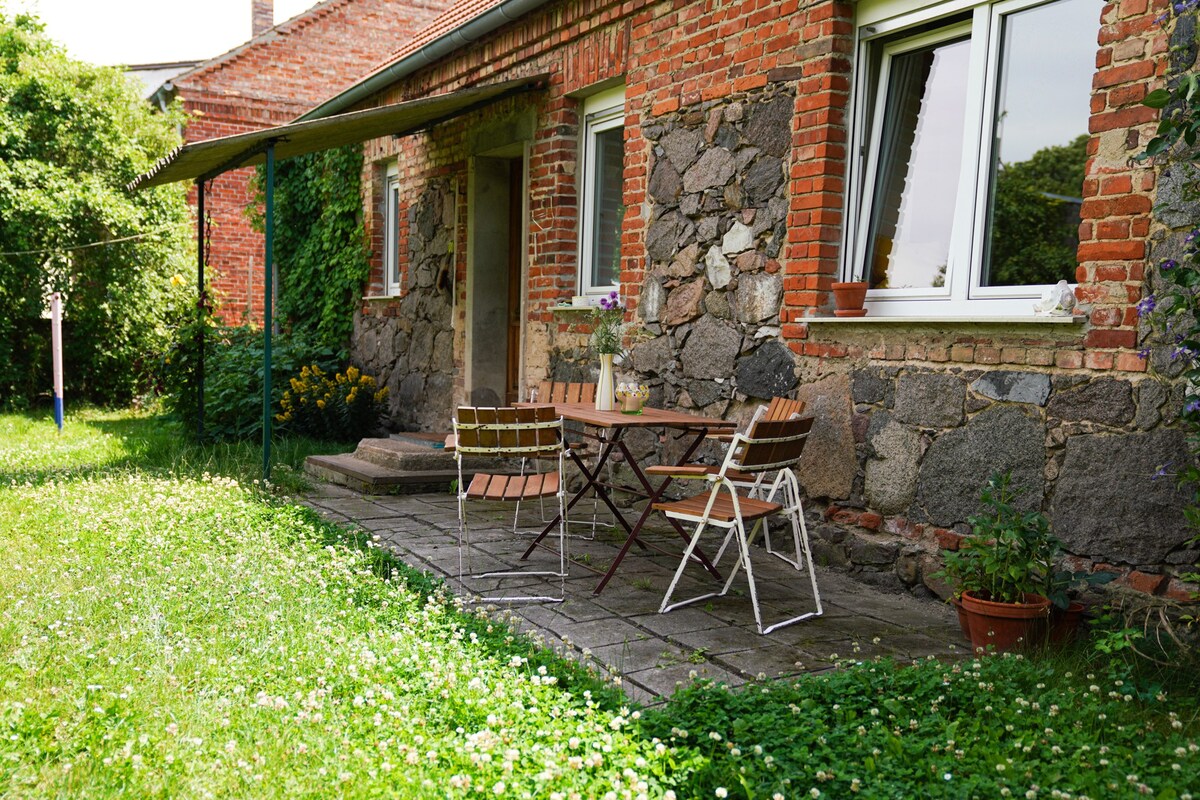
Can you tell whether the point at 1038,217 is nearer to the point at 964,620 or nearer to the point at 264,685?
the point at 964,620

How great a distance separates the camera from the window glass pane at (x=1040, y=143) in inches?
167

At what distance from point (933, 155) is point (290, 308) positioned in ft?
30.1

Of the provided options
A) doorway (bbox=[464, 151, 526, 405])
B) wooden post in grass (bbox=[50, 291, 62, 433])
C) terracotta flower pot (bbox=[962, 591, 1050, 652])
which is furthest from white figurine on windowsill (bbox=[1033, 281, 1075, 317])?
wooden post in grass (bbox=[50, 291, 62, 433])

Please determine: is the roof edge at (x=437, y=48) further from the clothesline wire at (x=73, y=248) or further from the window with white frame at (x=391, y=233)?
the clothesline wire at (x=73, y=248)

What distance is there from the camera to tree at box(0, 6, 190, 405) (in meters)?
12.0

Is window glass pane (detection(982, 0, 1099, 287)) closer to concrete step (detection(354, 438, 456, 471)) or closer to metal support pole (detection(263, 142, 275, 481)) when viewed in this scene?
concrete step (detection(354, 438, 456, 471))

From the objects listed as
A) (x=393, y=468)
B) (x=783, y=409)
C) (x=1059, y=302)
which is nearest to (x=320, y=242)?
(x=393, y=468)

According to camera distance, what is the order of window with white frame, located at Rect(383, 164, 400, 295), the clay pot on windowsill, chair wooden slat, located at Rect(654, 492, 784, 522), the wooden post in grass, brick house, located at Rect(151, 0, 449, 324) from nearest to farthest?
chair wooden slat, located at Rect(654, 492, 784, 522) → the clay pot on windowsill → the wooden post in grass → window with white frame, located at Rect(383, 164, 400, 295) → brick house, located at Rect(151, 0, 449, 324)

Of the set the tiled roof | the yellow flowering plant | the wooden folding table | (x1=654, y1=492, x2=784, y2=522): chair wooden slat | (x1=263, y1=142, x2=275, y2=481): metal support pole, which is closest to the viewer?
(x1=654, y1=492, x2=784, y2=522): chair wooden slat

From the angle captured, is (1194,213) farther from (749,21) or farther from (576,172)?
(576,172)

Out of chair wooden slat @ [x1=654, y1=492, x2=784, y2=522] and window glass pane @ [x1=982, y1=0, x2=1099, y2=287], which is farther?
window glass pane @ [x1=982, y1=0, x2=1099, y2=287]

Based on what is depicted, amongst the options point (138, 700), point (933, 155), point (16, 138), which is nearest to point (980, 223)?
point (933, 155)

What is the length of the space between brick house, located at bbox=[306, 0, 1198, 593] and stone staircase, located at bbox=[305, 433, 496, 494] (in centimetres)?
105

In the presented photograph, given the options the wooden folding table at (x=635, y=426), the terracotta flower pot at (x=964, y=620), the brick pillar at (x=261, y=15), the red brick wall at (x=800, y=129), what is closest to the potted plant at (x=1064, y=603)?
the terracotta flower pot at (x=964, y=620)
